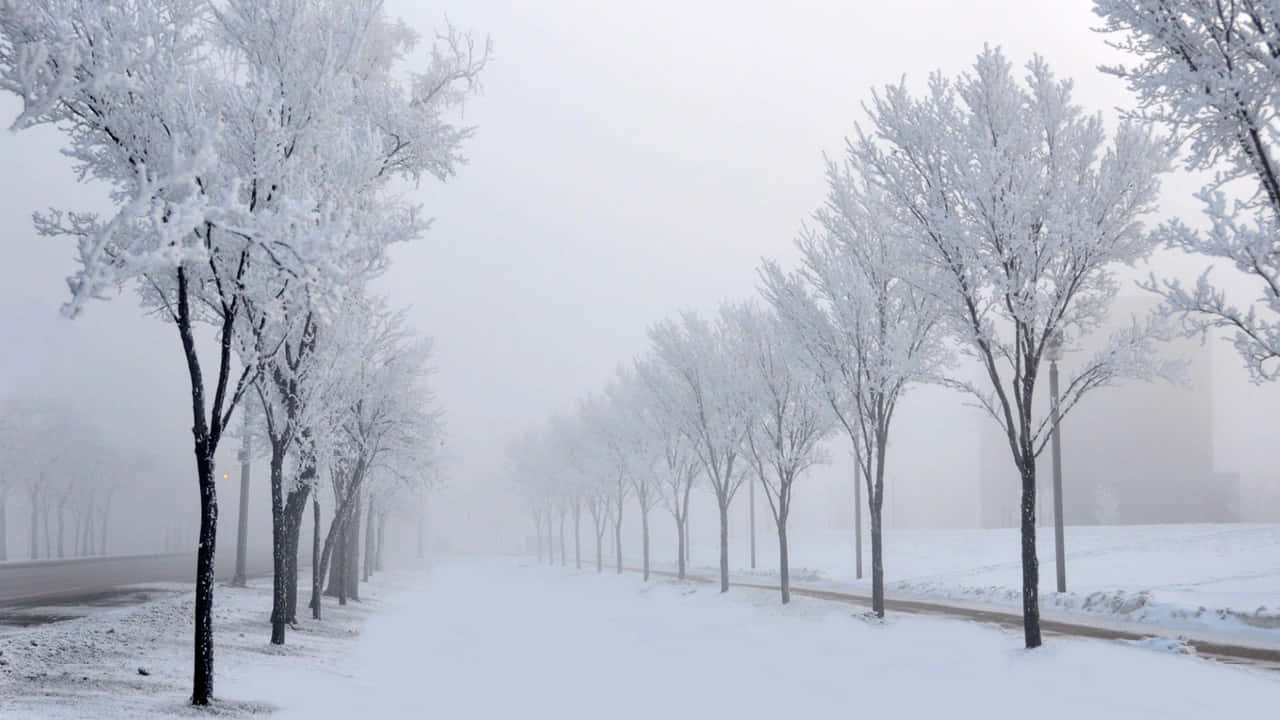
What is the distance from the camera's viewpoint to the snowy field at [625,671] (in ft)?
37.1

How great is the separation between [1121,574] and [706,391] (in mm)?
14497

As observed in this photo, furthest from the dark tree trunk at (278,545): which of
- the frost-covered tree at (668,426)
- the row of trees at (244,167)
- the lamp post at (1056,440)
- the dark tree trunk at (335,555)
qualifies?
the frost-covered tree at (668,426)

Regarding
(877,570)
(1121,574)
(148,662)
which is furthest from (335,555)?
(1121,574)

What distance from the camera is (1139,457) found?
7888cm

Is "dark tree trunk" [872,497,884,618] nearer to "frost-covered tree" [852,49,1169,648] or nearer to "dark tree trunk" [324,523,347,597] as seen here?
"frost-covered tree" [852,49,1169,648]

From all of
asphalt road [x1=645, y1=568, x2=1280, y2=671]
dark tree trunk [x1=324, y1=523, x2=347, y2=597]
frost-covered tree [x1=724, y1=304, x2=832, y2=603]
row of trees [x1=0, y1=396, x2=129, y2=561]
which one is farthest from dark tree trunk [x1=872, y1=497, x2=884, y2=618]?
row of trees [x1=0, y1=396, x2=129, y2=561]

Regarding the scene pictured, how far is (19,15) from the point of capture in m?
8.86

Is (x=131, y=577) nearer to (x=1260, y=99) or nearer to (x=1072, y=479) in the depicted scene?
(x=1260, y=99)

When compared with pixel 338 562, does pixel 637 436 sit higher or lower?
higher

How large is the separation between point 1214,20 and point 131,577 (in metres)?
40.7

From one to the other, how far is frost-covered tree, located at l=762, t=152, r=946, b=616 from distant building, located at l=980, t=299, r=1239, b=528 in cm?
5884

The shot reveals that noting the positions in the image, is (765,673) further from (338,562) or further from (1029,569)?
(338,562)

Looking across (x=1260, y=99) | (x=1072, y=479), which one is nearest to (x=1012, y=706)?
(x=1260, y=99)

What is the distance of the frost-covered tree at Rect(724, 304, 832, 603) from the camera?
83.4ft
